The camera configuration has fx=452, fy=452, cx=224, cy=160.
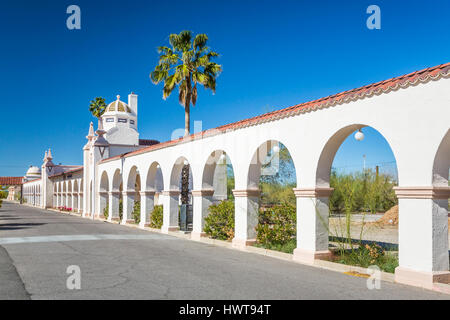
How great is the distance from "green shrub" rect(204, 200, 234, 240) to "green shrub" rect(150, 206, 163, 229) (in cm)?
514

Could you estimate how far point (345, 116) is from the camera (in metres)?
10.0

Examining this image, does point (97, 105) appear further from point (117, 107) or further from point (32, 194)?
point (32, 194)

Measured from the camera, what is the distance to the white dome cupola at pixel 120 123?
37438 millimetres

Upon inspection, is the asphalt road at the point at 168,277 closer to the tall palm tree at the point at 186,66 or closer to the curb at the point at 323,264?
the curb at the point at 323,264

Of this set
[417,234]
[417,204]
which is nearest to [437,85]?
[417,204]

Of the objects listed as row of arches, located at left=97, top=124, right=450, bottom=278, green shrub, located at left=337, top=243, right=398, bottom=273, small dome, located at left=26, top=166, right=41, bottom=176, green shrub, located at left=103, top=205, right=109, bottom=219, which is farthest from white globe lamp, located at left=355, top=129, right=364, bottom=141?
small dome, located at left=26, top=166, right=41, bottom=176

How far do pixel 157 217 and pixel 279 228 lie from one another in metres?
9.00

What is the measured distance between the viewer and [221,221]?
1571 cm

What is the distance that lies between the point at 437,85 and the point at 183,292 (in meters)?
5.69

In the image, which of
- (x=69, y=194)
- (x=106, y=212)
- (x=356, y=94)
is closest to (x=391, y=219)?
(x=106, y=212)

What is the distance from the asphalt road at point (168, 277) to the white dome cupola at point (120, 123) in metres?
24.8

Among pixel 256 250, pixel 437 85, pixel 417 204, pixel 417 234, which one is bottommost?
pixel 256 250

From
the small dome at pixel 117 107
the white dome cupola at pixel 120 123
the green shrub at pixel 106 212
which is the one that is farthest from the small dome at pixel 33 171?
the green shrub at pixel 106 212
